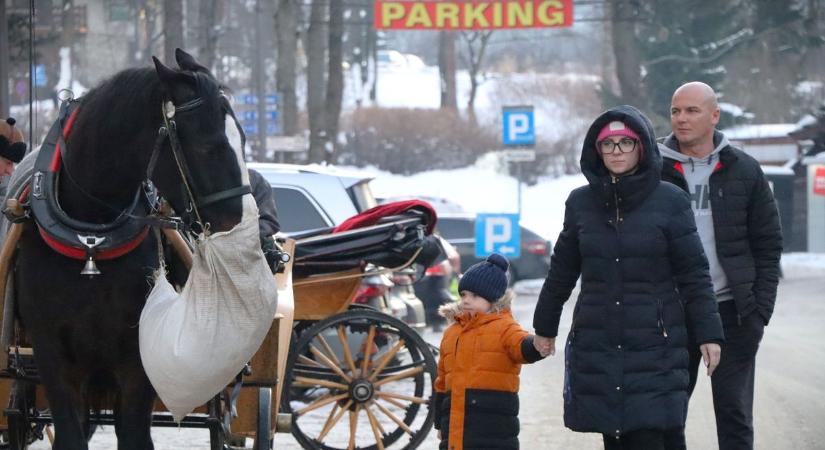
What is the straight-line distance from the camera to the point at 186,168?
5.08 metres

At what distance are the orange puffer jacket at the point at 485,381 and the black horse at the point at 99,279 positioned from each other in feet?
4.53

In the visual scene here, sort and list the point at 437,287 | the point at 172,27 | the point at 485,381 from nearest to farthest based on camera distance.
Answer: the point at 485,381 → the point at 437,287 → the point at 172,27

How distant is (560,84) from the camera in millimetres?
67688

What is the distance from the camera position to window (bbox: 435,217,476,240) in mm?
25375

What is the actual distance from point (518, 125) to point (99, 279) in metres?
17.6

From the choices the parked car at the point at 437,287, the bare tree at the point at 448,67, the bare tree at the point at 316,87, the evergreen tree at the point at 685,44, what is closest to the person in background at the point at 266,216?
the parked car at the point at 437,287

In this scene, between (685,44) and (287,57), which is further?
(685,44)

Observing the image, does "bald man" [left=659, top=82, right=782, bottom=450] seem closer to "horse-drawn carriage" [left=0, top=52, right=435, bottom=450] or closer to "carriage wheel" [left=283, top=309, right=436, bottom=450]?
"horse-drawn carriage" [left=0, top=52, right=435, bottom=450]

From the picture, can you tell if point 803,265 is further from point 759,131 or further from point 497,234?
point 497,234

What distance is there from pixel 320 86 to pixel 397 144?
82.2ft

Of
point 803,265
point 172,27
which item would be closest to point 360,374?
point 172,27

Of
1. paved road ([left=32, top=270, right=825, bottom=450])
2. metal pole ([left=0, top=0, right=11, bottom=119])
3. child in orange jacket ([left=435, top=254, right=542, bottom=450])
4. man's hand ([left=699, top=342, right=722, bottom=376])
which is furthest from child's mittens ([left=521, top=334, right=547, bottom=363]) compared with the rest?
metal pole ([left=0, top=0, right=11, bottom=119])

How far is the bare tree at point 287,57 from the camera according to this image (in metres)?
29.4

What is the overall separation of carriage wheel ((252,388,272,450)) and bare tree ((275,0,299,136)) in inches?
896
